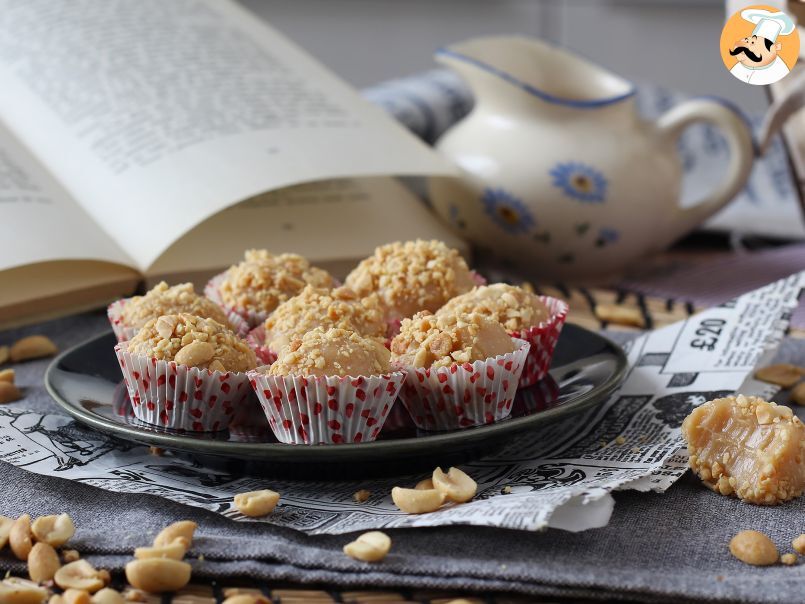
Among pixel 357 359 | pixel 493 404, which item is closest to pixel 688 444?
pixel 493 404

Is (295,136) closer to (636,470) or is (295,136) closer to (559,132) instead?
(559,132)

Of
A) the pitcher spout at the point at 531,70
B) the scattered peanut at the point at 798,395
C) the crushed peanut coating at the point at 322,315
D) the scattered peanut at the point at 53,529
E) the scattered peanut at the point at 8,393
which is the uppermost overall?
the pitcher spout at the point at 531,70

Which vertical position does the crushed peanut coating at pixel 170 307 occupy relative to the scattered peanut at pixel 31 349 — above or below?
above

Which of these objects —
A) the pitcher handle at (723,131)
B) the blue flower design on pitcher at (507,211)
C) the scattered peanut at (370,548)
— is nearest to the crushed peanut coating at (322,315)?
the scattered peanut at (370,548)

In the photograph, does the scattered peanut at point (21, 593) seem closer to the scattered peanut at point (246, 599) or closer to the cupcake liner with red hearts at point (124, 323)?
the scattered peanut at point (246, 599)

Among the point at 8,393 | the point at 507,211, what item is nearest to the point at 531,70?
the point at 507,211

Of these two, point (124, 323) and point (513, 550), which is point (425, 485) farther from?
point (124, 323)
